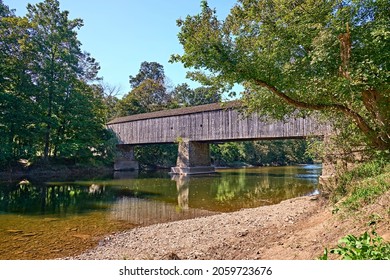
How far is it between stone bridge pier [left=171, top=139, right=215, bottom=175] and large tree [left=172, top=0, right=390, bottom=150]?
16.9 m

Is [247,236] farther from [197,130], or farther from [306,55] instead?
[197,130]

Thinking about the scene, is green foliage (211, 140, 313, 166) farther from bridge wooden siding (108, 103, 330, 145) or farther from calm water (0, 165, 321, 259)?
calm water (0, 165, 321, 259)

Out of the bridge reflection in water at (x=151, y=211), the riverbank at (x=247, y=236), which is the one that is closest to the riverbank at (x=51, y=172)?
the bridge reflection in water at (x=151, y=211)

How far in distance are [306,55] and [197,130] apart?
18.6 metres

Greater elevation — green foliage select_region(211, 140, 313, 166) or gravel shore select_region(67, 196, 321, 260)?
green foliage select_region(211, 140, 313, 166)

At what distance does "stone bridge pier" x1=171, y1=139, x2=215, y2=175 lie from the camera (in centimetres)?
2528

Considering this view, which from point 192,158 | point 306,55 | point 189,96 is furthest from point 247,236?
point 189,96

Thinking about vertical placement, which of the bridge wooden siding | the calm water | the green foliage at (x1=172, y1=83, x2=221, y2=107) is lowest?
the calm water

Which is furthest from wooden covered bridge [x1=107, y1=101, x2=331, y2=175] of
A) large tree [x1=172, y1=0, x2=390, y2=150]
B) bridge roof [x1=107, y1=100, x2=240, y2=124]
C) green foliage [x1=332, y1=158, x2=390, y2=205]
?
green foliage [x1=332, y1=158, x2=390, y2=205]

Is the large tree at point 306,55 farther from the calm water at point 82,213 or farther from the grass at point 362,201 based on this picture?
the calm water at point 82,213

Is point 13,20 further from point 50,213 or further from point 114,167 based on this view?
point 50,213

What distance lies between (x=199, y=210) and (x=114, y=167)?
24.0 metres

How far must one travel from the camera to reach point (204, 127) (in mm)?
24312

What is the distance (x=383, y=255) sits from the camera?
8.02 ft
